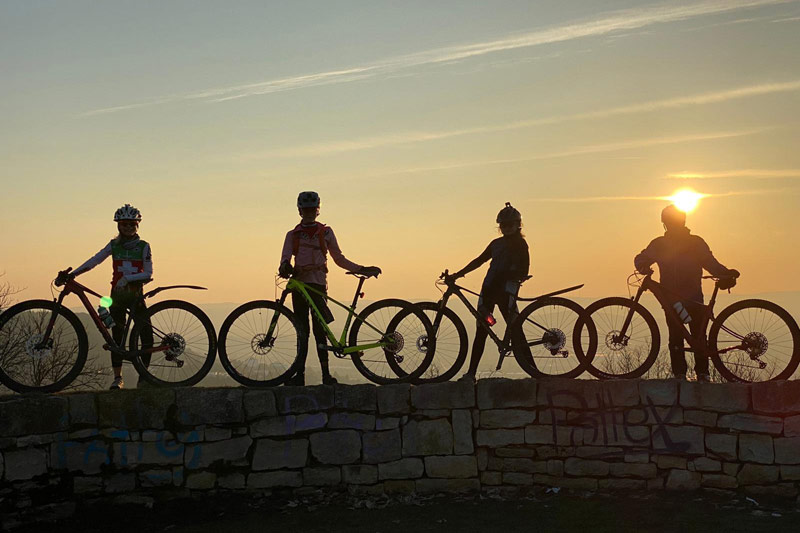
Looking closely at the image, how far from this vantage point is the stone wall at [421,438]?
8695mm

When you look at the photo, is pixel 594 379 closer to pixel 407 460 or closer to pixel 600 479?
pixel 600 479

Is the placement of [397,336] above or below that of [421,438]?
above

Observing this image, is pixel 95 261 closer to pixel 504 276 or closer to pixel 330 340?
pixel 330 340

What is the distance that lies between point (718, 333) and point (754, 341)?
0.36 metres

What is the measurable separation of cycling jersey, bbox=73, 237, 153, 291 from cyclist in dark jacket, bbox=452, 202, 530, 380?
10.6 ft

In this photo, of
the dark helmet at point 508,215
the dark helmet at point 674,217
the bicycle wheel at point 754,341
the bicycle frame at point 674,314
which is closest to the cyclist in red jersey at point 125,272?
the dark helmet at point 508,215

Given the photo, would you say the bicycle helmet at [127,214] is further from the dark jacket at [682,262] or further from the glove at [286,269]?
the dark jacket at [682,262]

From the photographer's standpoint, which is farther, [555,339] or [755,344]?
[555,339]

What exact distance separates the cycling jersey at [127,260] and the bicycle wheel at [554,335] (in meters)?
3.84

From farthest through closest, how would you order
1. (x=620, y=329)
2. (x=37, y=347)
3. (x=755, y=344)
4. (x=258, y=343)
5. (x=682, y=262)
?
(x=682, y=262) < (x=620, y=329) < (x=258, y=343) < (x=755, y=344) < (x=37, y=347)

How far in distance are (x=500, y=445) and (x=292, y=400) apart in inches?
86.5

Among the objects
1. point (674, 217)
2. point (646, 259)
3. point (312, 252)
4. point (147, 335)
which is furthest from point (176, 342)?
point (674, 217)

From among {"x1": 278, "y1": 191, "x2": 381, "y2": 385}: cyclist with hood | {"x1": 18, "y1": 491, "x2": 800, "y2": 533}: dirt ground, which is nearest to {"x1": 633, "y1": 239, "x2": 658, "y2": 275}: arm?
{"x1": 18, "y1": 491, "x2": 800, "y2": 533}: dirt ground

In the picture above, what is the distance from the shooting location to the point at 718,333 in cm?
895
